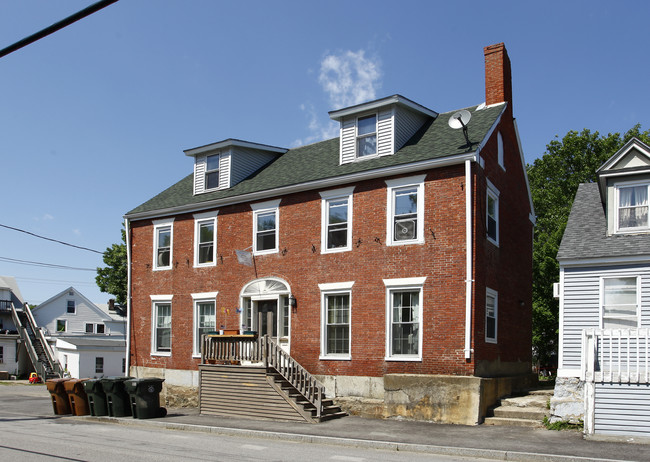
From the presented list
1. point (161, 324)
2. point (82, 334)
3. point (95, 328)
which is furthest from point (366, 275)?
point (95, 328)

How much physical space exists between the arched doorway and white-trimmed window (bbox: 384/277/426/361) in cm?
359

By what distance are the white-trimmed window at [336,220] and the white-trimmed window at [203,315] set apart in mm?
5015

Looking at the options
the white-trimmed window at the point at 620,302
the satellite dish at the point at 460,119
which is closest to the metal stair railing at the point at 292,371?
the white-trimmed window at the point at 620,302

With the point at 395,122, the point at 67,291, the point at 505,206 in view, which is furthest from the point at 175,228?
the point at 67,291

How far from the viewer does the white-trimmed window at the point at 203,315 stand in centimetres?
2281

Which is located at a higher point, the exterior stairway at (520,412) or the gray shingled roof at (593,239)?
the gray shingled roof at (593,239)

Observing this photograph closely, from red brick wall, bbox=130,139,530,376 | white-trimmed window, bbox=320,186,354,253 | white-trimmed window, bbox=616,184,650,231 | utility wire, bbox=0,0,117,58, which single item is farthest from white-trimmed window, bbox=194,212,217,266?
utility wire, bbox=0,0,117,58

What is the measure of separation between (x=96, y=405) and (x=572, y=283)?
1359cm

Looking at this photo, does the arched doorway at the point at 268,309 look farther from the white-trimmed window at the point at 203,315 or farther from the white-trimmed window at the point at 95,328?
the white-trimmed window at the point at 95,328

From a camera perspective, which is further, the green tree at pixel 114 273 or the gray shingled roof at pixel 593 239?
the green tree at pixel 114 273

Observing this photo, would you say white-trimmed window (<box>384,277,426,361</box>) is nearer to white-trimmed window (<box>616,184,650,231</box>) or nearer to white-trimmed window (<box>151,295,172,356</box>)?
white-trimmed window (<box>616,184,650,231</box>)

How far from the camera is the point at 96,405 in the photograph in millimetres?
19297

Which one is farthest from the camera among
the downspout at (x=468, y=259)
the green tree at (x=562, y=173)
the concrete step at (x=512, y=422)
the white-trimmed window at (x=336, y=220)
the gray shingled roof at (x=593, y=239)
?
the green tree at (x=562, y=173)

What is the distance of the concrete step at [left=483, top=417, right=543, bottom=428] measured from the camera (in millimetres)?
15812
